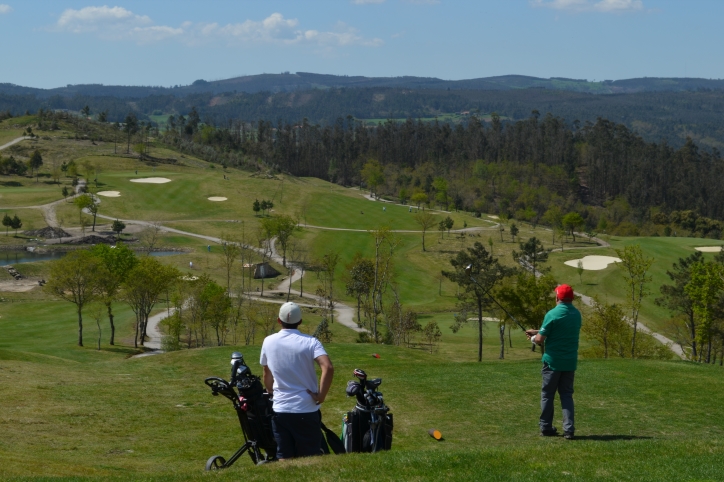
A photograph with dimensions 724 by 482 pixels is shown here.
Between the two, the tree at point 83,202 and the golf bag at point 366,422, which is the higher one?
the golf bag at point 366,422

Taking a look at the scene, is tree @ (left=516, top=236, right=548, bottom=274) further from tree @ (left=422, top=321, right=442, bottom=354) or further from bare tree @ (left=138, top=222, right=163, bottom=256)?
bare tree @ (left=138, top=222, right=163, bottom=256)

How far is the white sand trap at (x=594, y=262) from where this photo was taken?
92988mm

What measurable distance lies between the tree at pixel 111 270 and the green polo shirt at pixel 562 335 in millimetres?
40502

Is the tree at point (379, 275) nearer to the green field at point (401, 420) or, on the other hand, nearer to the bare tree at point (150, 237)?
the green field at point (401, 420)

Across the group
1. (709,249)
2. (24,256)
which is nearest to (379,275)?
(24,256)

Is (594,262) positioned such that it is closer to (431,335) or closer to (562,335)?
(431,335)

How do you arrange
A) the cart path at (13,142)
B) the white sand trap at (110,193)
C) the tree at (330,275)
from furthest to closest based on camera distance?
the cart path at (13,142) < the white sand trap at (110,193) < the tree at (330,275)

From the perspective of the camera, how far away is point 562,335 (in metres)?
12.9

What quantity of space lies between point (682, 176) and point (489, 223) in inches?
3843

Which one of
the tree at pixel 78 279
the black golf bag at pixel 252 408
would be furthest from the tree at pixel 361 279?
the black golf bag at pixel 252 408

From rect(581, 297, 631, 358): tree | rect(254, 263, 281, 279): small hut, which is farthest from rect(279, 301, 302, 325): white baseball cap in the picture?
rect(254, 263, 281, 279): small hut

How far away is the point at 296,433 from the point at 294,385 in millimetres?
649

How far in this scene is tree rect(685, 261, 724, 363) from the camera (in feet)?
153

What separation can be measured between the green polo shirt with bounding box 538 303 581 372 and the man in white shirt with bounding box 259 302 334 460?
472 centimetres
